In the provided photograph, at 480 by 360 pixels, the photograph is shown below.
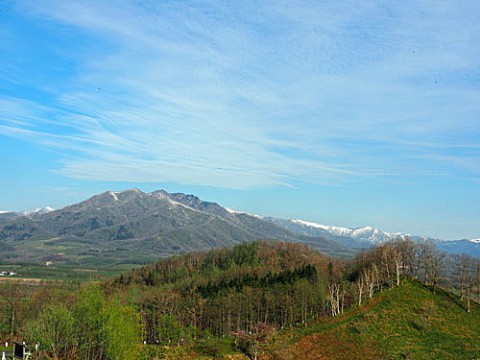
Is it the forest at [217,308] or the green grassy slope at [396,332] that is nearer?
the forest at [217,308]

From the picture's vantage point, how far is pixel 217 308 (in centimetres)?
10425

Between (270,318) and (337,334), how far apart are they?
108 ft

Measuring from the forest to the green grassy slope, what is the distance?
4148mm

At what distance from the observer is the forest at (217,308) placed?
5638cm

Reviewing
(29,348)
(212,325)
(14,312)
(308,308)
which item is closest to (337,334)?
(308,308)

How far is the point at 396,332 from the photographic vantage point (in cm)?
7569

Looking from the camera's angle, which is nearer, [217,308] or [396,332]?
[396,332]

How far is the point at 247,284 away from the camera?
4513 inches

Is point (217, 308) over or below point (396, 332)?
below

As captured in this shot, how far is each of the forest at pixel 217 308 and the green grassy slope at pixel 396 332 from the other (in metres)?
→ 4.15

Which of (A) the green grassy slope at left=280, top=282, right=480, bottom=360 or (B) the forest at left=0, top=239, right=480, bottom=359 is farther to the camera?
(A) the green grassy slope at left=280, top=282, right=480, bottom=360

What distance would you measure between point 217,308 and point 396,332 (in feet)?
148

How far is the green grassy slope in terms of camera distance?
68.4 meters

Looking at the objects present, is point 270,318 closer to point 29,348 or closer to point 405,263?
point 405,263
